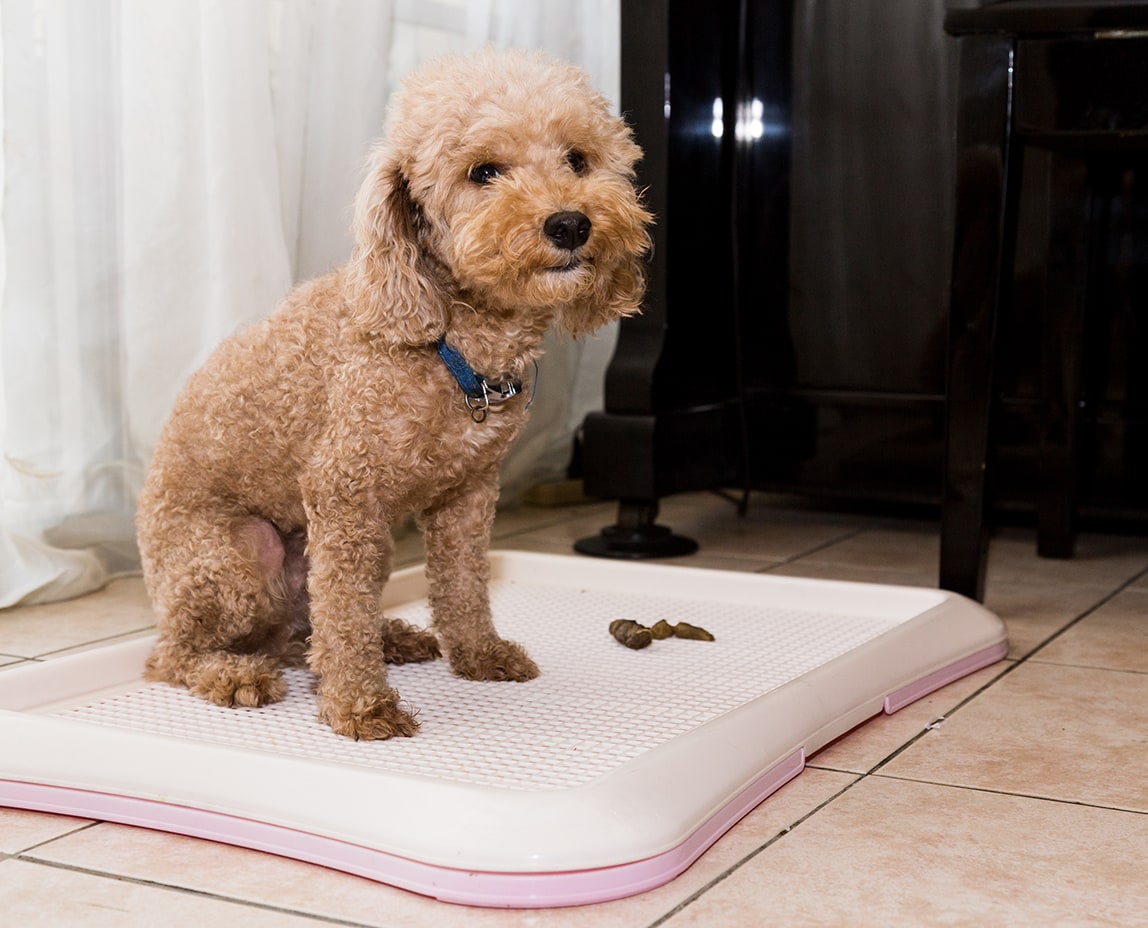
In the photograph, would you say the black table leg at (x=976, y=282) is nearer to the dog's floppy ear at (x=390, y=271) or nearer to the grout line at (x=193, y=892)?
the dog's floppy ear at (x=390, y=271)

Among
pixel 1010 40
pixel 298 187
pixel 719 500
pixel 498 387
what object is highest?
pixel 1010 40

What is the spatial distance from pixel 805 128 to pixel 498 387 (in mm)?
1338

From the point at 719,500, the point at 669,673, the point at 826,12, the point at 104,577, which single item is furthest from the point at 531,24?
the point at 669,673

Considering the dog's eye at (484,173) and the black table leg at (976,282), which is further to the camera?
the black table leg at (976,282)

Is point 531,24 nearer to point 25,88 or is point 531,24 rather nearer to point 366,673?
point 25,88

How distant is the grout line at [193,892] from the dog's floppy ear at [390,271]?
576 millimetres

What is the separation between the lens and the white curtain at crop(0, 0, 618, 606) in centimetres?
205

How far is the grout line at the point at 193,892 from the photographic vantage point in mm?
1087

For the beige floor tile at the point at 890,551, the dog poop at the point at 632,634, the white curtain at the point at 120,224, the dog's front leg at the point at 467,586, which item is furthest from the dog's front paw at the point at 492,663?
the beige floor tile at the point at 890,551

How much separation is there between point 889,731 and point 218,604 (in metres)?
0.77

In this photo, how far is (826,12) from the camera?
257 cm

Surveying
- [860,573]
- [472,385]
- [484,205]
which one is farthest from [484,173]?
[860,573]

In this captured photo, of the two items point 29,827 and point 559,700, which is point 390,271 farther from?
point 29,827

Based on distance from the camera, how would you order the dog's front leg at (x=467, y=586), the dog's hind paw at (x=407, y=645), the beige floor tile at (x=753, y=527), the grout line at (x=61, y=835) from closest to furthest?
the grout line at (x=61, y=835), the dog's front leg at (x=467, y=586), the dog's hind paw at (x=407, y=645), the beige floor tile at (x=753, y=527)
